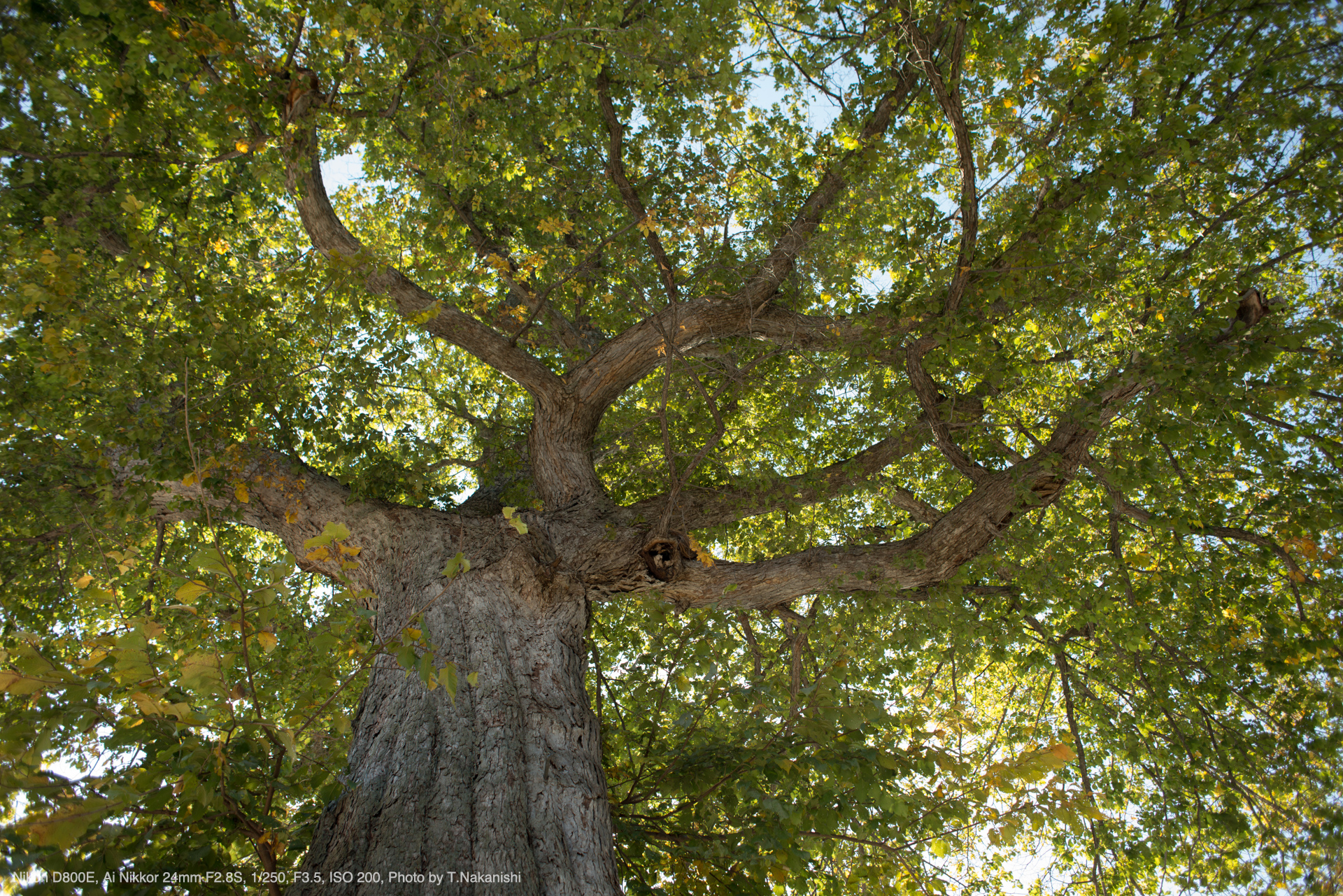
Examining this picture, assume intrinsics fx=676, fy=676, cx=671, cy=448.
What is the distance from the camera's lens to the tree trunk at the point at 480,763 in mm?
2225

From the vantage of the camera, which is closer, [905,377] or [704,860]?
[704,860]

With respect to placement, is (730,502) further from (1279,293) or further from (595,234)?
(1279,293)

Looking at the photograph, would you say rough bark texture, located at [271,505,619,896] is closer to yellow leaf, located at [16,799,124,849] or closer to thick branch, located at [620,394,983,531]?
yellow leaf, located at [16,799,124,849]

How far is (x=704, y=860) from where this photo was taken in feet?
9.16

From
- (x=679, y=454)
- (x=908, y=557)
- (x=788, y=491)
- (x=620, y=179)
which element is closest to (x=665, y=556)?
(x=679, y=454)

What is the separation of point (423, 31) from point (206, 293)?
246 centimetres

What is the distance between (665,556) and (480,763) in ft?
5.99

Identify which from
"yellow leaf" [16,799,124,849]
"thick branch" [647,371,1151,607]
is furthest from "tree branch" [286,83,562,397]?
"yellow leaf" [16,799,124,849]

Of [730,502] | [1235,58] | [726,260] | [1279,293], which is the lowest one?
[730,502]

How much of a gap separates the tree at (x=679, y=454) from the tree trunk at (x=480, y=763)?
0.02 meters

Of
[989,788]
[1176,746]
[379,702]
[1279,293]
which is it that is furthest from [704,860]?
[1279,293]

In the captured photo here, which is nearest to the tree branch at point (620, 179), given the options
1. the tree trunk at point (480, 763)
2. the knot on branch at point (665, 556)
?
the knot on branch at point (665, 556)

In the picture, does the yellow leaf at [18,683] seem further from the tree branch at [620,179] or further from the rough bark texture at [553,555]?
the tree branch at [620,179]

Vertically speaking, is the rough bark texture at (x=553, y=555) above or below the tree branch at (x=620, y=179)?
below
